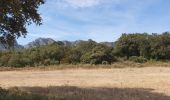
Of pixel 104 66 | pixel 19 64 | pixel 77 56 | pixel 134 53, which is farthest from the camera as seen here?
pixel 134 53

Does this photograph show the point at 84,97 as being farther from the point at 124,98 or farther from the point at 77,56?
the point at 77,56

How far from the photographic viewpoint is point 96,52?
4731cm

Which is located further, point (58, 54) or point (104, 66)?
point (58, 54)

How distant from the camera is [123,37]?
6284 cm

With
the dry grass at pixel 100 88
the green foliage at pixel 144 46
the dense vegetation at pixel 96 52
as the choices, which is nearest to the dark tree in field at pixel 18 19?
the dry grass at pixel 100 88

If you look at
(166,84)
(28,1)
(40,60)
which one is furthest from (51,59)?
(28,1)

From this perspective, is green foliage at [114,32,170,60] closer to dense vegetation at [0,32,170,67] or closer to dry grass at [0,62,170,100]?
dense vegetation at [0,32,170,67]

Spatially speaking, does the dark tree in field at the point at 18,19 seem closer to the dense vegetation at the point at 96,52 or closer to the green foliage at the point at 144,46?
the dense vegetation at the point at 96,52

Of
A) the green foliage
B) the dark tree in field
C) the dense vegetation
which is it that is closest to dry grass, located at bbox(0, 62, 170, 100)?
the dark tree in field

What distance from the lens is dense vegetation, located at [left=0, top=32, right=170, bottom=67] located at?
4634cm

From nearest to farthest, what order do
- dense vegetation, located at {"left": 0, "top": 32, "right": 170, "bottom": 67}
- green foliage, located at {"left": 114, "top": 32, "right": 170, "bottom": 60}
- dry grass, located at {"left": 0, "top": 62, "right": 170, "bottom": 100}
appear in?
dry grass, located at {"left": 0, "top": 62, "right": 170, "bottom": 100} → dense vegetation, located at {"left": 0, "top": 32, "right": 170, "bottom": 67} → green foliage, located at {"left": 114, "top": 32, "right": 170, "bottom": 60}

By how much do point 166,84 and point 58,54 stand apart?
25172mm

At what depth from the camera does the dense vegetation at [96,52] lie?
46.3m

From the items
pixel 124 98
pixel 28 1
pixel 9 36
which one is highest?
pixel 28 1
